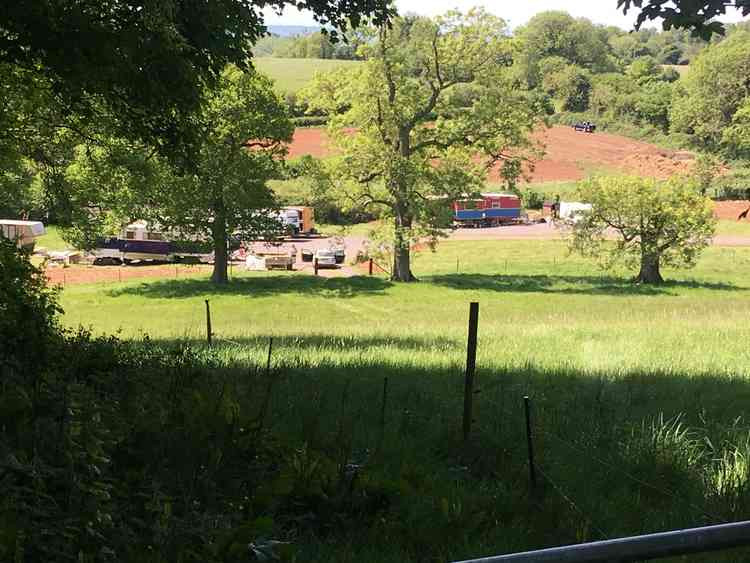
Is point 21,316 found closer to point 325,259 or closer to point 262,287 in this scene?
point 262,287

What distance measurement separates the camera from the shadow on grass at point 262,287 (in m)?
36.4

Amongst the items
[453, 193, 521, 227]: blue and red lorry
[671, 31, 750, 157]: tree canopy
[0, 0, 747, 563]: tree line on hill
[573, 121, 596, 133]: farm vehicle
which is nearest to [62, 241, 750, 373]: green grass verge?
[0, 0, 747, 563]: tree line on hill

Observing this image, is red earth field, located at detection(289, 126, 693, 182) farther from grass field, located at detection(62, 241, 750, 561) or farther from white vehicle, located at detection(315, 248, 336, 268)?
grass field, located at detection(62, 241, 750, 561)

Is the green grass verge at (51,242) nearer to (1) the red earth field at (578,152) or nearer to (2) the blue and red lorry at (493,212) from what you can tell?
(2) the blue and red lorry at (493,212)

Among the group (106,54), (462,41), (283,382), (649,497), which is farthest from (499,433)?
(462,41)

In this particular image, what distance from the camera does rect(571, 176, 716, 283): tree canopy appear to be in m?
38.9

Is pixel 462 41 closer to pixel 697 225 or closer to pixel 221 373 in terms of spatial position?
pixel 697 225

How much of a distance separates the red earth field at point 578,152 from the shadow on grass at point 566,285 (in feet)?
194

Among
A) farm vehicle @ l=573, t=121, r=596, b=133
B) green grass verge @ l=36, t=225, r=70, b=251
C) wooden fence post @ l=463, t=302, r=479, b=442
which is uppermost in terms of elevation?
farm vehicle @ l=573, t=121, r=596, b=133

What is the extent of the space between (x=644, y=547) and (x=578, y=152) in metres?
120

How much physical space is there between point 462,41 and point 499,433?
33655 millimetres

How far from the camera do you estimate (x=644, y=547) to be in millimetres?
1863

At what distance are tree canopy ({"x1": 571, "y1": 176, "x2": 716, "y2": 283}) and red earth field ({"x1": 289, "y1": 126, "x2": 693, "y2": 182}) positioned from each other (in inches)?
2381

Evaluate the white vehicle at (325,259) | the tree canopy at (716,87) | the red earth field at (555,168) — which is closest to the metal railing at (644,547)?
the red earth field at (555,168)
